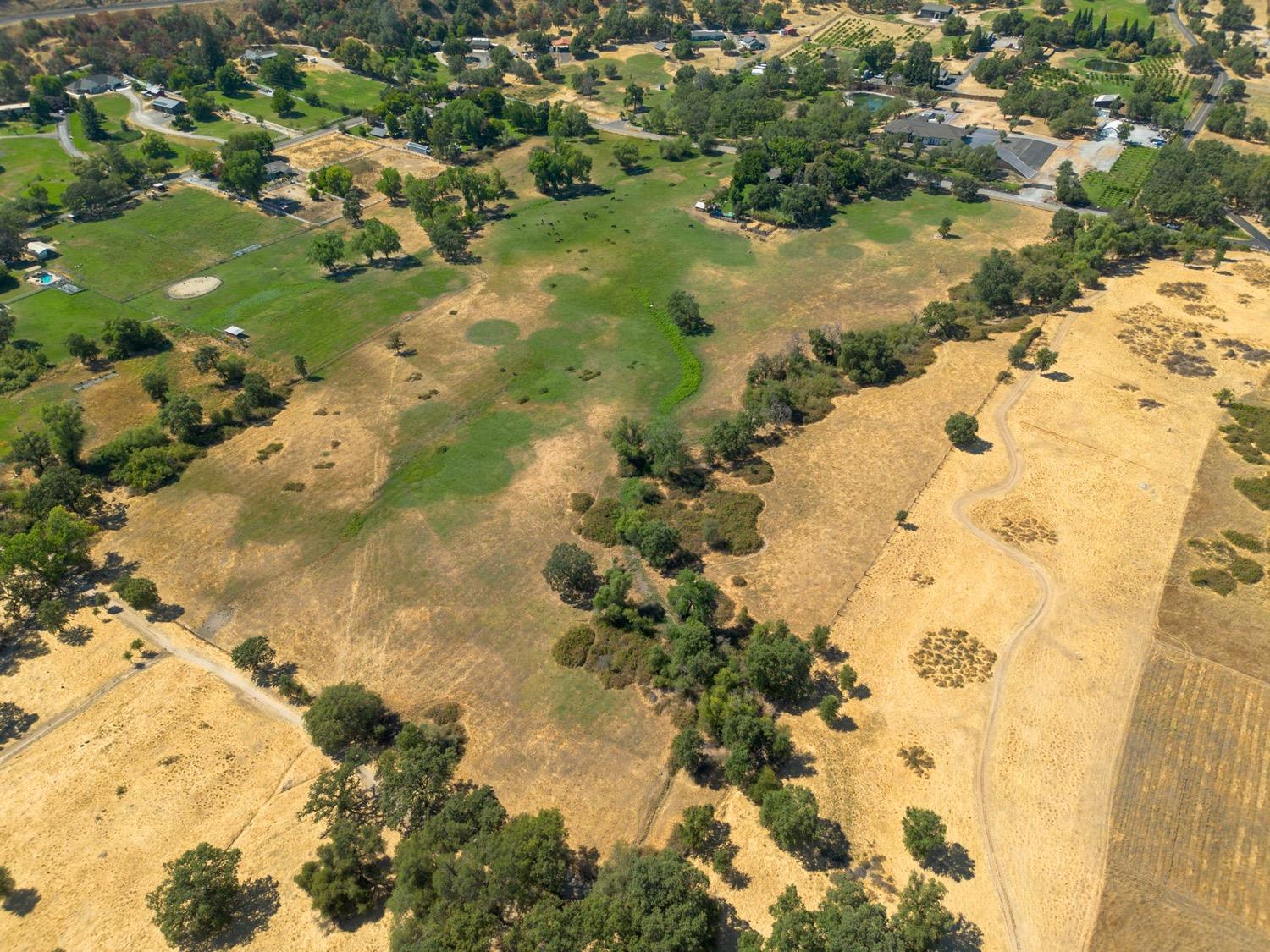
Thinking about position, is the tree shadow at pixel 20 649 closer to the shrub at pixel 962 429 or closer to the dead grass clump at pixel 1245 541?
the shrub at pixel 962 429

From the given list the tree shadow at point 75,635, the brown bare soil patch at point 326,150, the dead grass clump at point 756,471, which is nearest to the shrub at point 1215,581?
the dead grass clump at point 756,471

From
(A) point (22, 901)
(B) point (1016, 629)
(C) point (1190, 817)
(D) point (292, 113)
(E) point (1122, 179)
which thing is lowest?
(A) point (22, 901)

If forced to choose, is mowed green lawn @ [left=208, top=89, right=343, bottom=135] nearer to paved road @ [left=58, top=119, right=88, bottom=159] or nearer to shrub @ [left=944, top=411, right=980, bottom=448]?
paved road @ [left=58, top=119, right=88, bottom=159]

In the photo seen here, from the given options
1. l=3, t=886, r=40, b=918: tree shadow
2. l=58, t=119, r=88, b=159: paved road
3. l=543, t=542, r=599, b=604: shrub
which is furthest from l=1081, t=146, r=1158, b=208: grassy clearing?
l=58, t=119, r=88, b=159: paved road

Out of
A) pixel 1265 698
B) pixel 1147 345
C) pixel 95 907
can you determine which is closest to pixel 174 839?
pixel 95 907

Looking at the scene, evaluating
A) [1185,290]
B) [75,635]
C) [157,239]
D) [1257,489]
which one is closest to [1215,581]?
[1257,489]

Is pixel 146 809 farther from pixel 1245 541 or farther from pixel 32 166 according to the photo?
pixel 32 166
